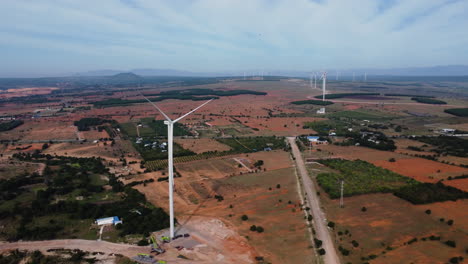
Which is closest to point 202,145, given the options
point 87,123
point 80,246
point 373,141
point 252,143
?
point 252,143

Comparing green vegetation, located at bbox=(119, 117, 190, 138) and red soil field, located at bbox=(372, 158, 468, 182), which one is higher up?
green vegetation, located at bbox=(119, 117, 190, 138)

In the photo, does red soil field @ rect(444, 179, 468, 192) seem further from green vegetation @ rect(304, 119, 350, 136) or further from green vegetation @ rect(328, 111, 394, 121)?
green vegetation @ rect(328, 111, 394, 121)

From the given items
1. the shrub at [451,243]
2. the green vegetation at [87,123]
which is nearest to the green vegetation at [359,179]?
the shrub at [451,243]

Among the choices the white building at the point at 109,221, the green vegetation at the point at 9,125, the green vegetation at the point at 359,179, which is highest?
the green vegetation at the point at 9,125

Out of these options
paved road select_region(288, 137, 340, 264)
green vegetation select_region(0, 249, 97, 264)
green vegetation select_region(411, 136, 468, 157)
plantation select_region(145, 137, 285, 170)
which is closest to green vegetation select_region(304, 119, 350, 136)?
plantation select_region(145, 137, 285, 170)

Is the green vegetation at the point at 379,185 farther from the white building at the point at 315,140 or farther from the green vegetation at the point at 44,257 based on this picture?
the green vegetation at the point at 44,257

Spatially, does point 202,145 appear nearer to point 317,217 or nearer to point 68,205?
point 68,205
